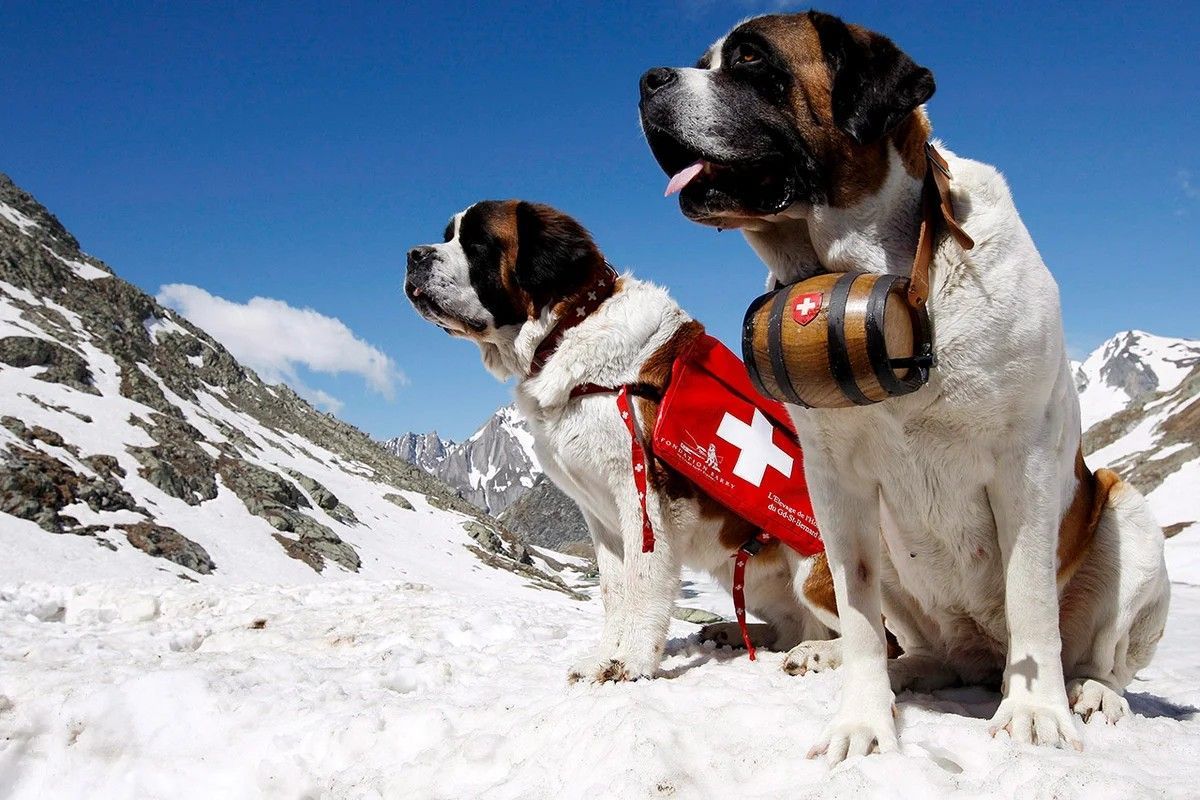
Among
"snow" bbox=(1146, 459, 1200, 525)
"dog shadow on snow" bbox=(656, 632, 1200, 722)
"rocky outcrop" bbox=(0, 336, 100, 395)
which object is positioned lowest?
"dog shadow on snow" bbox=(656, 632, 1200, 722)

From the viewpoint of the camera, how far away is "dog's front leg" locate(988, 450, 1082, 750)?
2658mm

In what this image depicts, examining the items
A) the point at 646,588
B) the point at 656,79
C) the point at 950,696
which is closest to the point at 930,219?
the point at 656,79

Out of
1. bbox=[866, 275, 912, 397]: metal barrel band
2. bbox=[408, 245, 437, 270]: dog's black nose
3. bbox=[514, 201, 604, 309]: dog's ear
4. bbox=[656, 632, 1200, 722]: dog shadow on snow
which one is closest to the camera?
bbox=[866, 275, 912, 397]: metal barrel band

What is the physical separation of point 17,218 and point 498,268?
75.7m

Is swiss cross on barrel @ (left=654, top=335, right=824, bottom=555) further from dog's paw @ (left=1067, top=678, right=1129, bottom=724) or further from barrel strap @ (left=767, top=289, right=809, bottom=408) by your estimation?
barrel strap @ (left=767, top=289, right=809, bottom=408)

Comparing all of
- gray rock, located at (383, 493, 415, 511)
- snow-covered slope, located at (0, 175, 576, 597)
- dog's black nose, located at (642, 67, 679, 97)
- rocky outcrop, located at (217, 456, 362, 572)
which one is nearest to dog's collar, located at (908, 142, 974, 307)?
dog's black nose, located at (642, 67, 679, 97)

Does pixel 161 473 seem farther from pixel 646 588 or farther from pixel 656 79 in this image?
pixel 656 79

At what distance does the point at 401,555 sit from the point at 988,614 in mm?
34543

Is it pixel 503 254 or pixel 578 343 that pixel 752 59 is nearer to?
pixel 578 343

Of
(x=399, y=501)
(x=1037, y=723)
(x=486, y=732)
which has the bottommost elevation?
(x=486, y=732)

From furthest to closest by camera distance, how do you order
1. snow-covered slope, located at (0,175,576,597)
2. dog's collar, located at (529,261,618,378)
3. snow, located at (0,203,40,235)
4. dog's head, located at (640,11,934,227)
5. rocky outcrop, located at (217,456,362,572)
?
snow, located at (0,203,40,235) < rocky outcrop, located at (217,456,362,572) < snow-covered slope, located at (0,175,576,597) < dog's collar, located at (529,261,618,378) < dog's head, located at (640,11,934,227)

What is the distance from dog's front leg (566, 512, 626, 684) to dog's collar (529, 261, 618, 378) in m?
0.93

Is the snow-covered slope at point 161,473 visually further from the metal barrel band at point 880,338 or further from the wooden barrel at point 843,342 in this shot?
the metal barrel band at point 880,338

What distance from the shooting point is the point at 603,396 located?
4.39 meters
